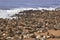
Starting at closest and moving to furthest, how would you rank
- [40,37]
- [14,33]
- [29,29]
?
[40,37] → [14,33] → [29,29]

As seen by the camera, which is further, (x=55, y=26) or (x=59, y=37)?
(x=55, y=26)

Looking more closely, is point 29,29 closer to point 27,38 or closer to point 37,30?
point 37,30

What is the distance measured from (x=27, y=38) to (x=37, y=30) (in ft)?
3.74

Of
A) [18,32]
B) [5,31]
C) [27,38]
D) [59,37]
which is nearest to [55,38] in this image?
[59,37]

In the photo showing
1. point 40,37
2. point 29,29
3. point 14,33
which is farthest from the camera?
point 29,29

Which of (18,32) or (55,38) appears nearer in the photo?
(55,38)

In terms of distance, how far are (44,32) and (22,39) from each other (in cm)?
111

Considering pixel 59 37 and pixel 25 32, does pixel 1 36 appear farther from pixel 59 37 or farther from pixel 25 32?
pixel 59 37

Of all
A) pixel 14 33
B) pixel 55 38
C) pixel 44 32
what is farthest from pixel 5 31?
pixel 55 38

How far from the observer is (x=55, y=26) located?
934 centimetres

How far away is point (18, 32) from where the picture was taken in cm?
841

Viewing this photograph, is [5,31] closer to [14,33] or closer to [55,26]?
[14,33]

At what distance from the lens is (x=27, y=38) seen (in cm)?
772

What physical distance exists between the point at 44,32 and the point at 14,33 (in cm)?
94
